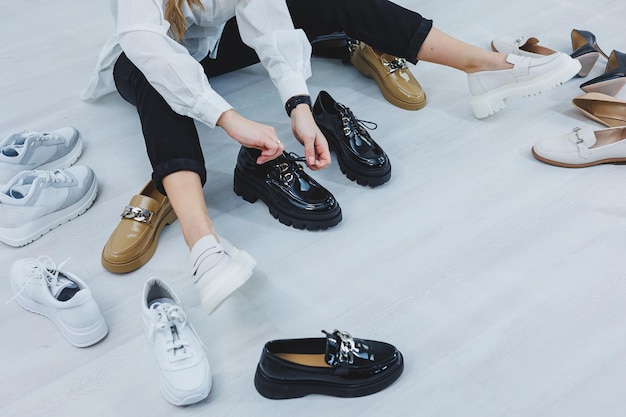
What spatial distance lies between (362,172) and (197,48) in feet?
1.68

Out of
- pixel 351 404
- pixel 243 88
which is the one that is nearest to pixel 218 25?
pixel 243 88

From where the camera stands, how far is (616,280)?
1299 millimetres

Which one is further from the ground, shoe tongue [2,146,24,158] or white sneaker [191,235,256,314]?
white sneaker [191,235,256,314]

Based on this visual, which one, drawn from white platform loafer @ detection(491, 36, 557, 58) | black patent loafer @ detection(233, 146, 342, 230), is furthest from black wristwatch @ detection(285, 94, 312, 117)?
white platform loafer @ detection(491, 36, 557, 58)

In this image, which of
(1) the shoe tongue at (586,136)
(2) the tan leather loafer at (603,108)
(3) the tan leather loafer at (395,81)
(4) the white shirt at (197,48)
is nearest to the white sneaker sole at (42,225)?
(4) the white shirt at (197,48)

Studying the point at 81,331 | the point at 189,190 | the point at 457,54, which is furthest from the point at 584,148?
the point at 81,331

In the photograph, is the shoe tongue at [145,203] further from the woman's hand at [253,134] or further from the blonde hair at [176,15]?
the blonde hair at [176,15]

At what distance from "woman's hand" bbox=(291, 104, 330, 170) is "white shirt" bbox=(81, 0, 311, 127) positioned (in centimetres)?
6

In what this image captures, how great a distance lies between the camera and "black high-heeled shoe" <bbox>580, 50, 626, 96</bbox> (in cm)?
172

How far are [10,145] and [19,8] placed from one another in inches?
37.6

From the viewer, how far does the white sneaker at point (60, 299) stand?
1.22 m

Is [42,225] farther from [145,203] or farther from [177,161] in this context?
[177,161]

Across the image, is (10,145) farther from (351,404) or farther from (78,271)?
(351,404)

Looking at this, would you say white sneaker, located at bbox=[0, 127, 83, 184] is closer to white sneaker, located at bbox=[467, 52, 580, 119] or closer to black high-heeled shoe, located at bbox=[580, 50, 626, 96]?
white sneaker, located at bbox=[467, 52, 580, 119]
